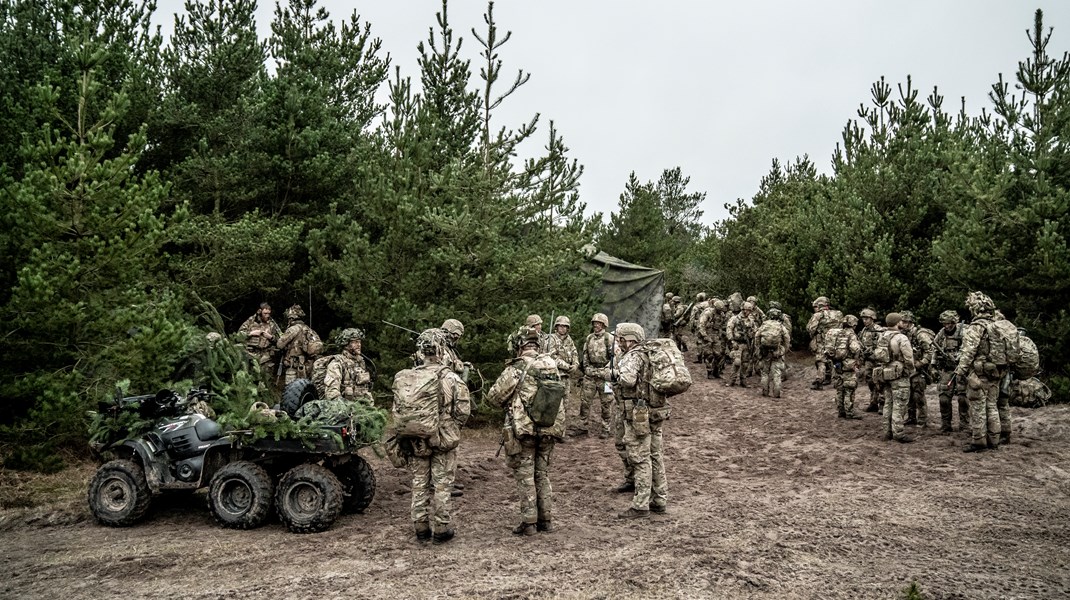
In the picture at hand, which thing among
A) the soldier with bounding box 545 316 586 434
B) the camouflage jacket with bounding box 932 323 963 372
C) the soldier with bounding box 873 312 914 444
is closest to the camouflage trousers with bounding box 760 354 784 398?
the soldier with bounding box 873 312 914 444

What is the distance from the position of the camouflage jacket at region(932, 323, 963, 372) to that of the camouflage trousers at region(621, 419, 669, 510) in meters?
6.38

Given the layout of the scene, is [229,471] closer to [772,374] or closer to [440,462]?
[440,462]

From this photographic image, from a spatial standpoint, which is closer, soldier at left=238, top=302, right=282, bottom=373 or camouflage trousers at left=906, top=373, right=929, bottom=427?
camouflage trousers at left=906, top=373, right=929, bottom=427

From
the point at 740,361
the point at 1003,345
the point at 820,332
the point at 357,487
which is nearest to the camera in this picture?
the point at 357,487

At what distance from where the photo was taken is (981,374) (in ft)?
33.2

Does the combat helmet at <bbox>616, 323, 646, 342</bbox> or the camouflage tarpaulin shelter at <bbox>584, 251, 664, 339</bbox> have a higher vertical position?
the camouflage tarpaulin shelter at <bbox>584, 251, 664, 339</bbox>

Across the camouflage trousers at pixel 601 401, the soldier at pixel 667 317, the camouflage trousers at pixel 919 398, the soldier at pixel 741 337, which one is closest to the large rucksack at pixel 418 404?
the camouflage trousers at pixel 601 401

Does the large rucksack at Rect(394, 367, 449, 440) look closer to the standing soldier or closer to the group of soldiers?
the standing soldier

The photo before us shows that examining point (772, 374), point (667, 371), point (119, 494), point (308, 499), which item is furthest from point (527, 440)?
point (772, 374)

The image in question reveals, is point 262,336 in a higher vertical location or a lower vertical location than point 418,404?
higher

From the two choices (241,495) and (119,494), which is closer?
(241,495)

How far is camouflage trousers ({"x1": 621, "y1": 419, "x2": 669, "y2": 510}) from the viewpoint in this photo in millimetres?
7730

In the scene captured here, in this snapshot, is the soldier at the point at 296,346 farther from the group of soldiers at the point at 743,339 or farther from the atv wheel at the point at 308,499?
the group of soldiers at the point at 743,339

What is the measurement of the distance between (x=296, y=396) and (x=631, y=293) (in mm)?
11160
